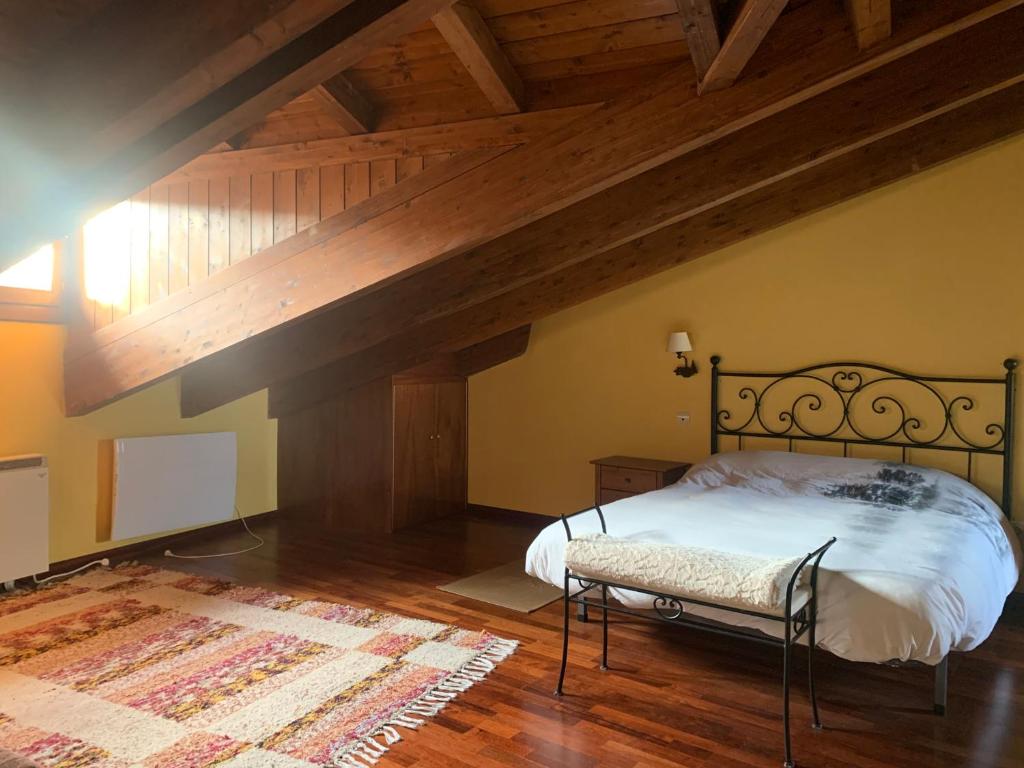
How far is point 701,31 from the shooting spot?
2.67 metres

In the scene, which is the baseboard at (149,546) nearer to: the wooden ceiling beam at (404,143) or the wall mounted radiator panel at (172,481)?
the wall mounted radiator panel at (172,481)

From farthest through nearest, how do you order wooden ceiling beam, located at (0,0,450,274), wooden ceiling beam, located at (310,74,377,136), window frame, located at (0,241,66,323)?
1. window frame, located at (0,241,66,323)
2. wooden ceiling beam, located at (310,74,377,136)
3. wooden ceiling beam, located at (0,0,450,274)

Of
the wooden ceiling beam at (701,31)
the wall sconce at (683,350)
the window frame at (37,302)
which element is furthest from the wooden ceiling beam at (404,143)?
the wall sconce at (683,350)

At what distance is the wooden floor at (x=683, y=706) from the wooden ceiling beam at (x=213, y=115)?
1952mm

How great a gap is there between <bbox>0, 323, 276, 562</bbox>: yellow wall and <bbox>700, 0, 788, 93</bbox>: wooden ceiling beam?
382cm

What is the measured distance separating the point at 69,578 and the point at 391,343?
7.90 feet

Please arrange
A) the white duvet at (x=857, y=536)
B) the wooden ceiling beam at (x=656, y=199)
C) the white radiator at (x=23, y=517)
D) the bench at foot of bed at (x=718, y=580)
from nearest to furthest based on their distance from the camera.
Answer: the bench at foot of bed at (x=718, y=580)
the white duvet at (x=857, y=536)
the wooden ceiling beam at (x=656, y=199)
the white radiator at (x=23, y=517)

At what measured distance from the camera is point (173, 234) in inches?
Answer: 159

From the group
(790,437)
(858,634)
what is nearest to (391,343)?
(790,437)

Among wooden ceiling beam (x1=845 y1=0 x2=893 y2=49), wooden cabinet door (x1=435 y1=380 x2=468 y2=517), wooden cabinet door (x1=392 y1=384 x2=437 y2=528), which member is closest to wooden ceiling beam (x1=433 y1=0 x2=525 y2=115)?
wooden ceiling beam (x1=845 y1=0 x2=893 y2=49)

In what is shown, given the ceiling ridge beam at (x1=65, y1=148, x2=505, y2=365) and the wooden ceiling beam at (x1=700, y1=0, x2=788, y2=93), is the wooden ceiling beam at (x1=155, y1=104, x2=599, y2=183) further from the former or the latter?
the wooden ceiling beam at (x1=700, y1=0, x2=788, y2=93)

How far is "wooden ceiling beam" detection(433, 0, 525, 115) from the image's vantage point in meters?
2.69

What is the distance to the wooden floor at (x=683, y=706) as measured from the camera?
2688mm

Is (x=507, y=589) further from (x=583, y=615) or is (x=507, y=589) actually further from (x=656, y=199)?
(x=656, y=199)
